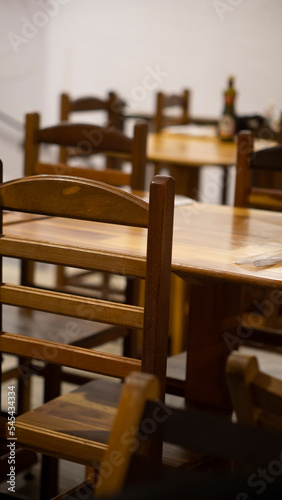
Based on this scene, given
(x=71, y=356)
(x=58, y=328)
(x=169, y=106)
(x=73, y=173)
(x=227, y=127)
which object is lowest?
(x=58, y=328)

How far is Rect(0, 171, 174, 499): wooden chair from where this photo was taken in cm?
114

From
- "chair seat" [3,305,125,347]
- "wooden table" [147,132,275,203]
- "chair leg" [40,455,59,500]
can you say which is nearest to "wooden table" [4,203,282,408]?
"chair seat" [3,305,125,347]

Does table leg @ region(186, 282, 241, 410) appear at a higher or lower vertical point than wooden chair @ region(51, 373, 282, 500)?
lower

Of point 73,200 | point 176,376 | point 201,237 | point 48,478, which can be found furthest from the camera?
point 48,478

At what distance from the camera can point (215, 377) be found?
1.62 m

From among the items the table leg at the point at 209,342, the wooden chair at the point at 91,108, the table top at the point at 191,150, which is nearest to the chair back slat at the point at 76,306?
the table leg at the point at 209,342

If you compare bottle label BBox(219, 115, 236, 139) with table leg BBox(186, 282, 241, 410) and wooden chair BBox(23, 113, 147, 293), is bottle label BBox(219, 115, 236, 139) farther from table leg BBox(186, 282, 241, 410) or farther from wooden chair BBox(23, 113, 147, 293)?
table leg BBox(186, 282, 241, 410)

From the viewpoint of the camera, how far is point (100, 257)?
3.92ft

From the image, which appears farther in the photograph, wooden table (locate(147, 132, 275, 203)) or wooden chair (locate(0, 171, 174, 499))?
wooden table (locate(147, 132, 275, 203))

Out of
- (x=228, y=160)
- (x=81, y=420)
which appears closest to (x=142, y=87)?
(x=228, y=160)

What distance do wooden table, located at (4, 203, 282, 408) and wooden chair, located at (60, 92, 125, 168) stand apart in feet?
6.25

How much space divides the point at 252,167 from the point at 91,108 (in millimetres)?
1831

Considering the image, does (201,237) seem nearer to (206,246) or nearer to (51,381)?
(206,246)

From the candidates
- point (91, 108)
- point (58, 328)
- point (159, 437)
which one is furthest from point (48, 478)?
point (91, 108)
